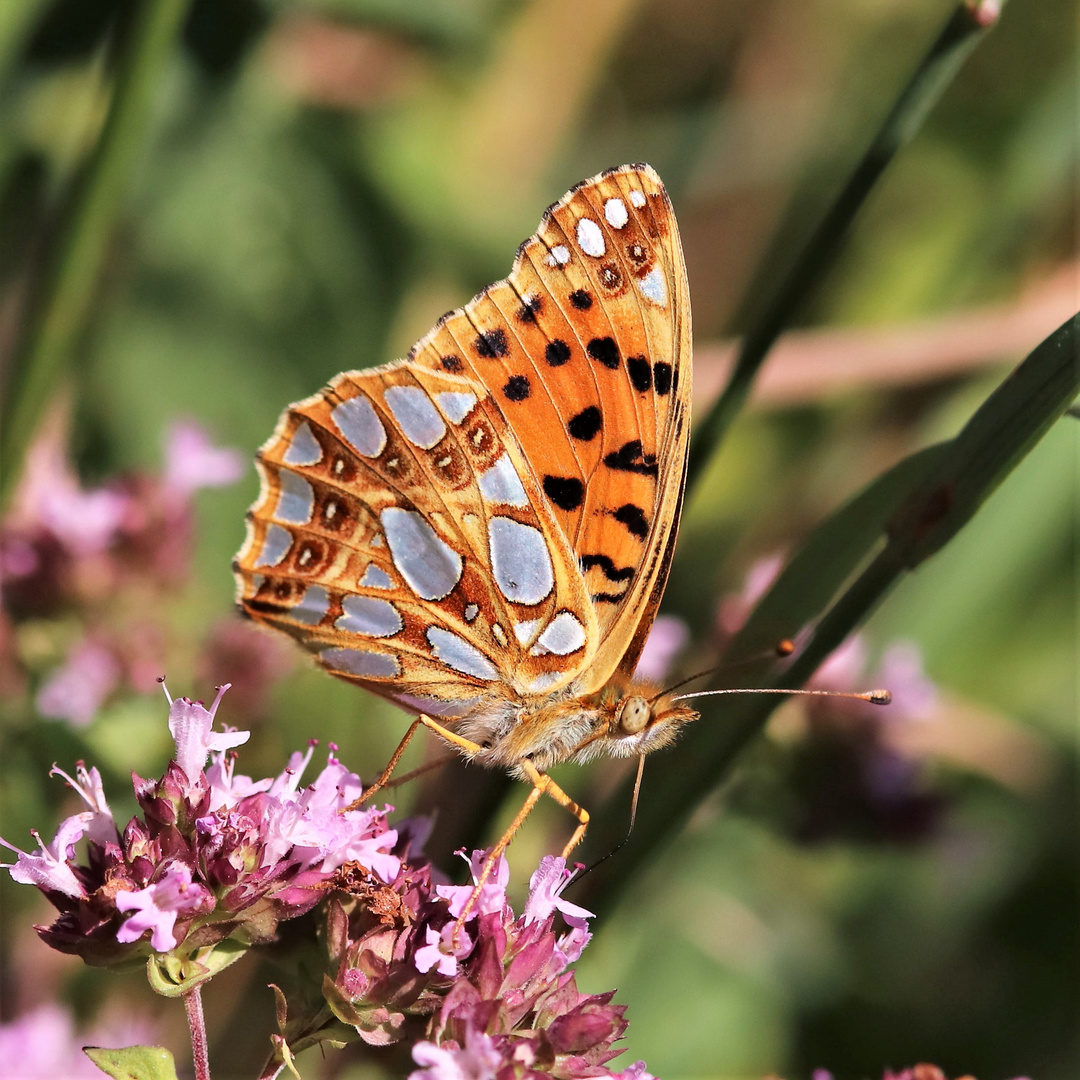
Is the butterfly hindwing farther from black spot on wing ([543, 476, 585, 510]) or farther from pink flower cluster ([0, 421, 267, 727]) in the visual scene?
pink flower cluster ([0, 421, 267, 727])

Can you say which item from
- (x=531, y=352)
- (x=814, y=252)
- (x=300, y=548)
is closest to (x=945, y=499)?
(x=814, y=252)

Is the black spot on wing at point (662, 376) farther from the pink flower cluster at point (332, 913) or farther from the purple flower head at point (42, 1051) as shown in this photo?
the purple flower head at point (42, 1051)

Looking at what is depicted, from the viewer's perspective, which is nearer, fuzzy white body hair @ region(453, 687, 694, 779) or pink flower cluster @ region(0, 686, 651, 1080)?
pink flower cluster @ region(0, 686, 651, 1080)

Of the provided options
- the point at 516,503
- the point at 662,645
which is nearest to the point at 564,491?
the point at 516,503

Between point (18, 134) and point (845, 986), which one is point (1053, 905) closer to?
point (845, 986)

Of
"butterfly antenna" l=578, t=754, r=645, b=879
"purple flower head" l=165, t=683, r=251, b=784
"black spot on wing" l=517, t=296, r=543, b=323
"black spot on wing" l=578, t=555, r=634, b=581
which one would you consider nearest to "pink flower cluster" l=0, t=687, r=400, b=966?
"purple flower head" l=165, t=683, r=251, b=784

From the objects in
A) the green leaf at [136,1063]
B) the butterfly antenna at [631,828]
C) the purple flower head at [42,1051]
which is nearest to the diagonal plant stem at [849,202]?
the butterfly antenna at [631,828]
